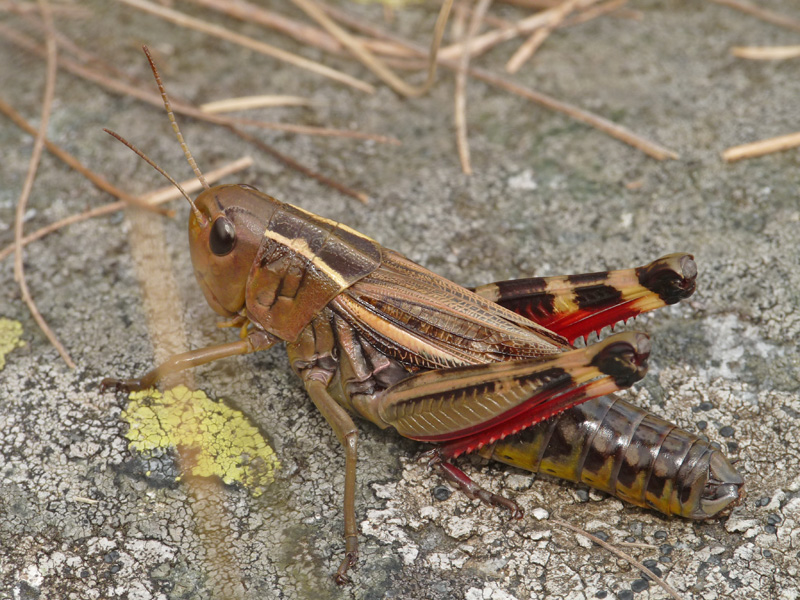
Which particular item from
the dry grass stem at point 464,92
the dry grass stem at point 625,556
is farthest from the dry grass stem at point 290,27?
the dry grass stem at point 625,556

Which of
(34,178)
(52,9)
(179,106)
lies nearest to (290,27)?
(179,106)

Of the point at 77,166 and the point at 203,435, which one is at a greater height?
the point at 77,166

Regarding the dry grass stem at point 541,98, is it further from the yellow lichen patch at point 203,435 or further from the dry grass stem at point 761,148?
the yellow lichen patch at point 203,435

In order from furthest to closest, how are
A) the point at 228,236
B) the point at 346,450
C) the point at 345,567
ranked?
the point at 228,236 < the point at 346,450 < the point at 345,567

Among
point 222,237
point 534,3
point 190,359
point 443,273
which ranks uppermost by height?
point 534,3

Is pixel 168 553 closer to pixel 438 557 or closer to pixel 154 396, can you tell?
pixel 154 396

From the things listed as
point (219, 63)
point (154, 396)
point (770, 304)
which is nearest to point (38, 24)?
point (219, 63)

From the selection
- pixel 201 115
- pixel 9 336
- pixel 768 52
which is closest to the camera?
pixel 9 336

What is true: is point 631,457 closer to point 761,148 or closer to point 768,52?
point 761,148
